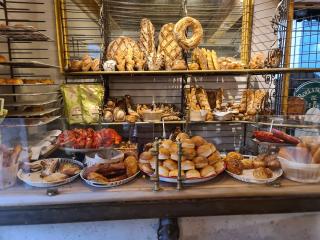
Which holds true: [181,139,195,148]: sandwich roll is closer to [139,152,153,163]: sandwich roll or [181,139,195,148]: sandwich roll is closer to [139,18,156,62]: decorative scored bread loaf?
[139,152,153,163]: sandwich roll

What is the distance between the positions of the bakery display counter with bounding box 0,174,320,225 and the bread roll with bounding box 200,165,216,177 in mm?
45

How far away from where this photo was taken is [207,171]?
3.16ft

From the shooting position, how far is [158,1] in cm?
246

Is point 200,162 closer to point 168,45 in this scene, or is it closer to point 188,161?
point 188,161

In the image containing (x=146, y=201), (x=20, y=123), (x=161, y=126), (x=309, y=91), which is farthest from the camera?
(x=309, y=91)

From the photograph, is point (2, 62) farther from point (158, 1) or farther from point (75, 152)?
point (158, 1)

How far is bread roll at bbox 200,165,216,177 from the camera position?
0.95m

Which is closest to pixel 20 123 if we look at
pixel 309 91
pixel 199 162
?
pixel 199 162

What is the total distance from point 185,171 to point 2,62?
136 cm

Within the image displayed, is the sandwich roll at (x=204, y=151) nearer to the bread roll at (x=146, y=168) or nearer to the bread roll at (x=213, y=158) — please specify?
the bread roll at (x=213, y=158)

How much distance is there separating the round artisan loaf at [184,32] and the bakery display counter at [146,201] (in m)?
1.45

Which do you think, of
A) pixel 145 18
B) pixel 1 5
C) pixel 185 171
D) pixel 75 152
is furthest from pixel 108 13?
pixel 185 171

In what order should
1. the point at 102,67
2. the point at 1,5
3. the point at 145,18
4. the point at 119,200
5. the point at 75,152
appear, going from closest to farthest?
the point at 119,200 → the point at 75,152 → the point at 1,5 → the point at 102,67 → the point at 145,18

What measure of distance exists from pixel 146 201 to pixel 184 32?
1605mm
